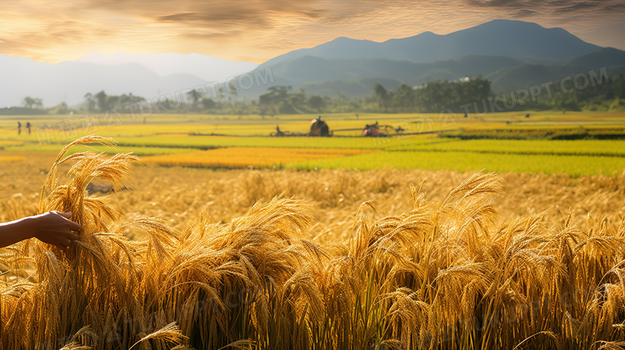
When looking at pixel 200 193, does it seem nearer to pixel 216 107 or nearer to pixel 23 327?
pixel 23 327

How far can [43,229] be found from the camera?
204 centimetres

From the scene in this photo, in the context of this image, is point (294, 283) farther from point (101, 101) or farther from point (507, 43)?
point (507, 43)

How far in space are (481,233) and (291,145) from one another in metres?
36.0

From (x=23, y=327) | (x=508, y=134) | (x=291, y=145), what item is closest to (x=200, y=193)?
(x=23, y=327)

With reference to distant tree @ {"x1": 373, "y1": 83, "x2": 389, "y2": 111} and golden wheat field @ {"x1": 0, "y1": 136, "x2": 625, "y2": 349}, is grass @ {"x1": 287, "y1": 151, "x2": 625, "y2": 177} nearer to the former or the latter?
golden wheat field @ {"x1": 0, "y1": 136, "x2": 625, "y2": 349}

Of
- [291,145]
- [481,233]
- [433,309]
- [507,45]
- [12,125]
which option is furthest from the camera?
[507,45]

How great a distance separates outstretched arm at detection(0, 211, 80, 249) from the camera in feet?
6.55

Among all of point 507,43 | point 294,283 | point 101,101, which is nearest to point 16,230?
point 294,283

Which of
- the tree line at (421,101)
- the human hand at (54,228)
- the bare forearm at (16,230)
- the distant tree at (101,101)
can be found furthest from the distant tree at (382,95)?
the bare forearm at (16,230)

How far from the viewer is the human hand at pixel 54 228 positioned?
6.64ft

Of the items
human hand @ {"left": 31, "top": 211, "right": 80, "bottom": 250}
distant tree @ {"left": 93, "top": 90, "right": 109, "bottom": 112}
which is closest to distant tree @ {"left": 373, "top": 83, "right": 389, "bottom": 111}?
distant tree @ {"left": 93, "top": 90, "right": 109, "bottom": 112}

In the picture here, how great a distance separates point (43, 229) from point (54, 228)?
47 millimetres

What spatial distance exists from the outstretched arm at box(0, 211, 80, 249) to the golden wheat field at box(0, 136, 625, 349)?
0.08m

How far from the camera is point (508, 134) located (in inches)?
1426
